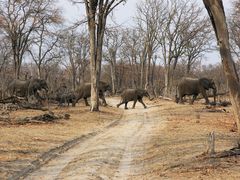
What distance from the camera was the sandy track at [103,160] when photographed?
38.5 ft

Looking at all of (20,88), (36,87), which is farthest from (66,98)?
(20,88)

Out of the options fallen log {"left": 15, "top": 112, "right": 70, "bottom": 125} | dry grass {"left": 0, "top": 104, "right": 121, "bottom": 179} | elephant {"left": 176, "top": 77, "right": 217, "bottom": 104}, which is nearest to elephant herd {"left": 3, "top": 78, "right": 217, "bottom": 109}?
elephant {"left": 176, "top": 77, "right": 217, "bottom": 104}

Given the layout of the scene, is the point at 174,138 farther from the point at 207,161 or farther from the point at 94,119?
the point at 94,119

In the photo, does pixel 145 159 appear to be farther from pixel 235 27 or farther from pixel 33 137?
pixel 235 27

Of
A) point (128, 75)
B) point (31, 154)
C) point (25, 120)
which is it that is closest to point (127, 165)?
point (31, 154)

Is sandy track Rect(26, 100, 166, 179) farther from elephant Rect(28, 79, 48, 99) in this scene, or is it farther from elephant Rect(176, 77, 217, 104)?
elephant Rect(176, 77, 217, 104)

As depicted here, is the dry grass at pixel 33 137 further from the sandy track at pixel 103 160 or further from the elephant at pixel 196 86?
the elephant at pixel 196 86

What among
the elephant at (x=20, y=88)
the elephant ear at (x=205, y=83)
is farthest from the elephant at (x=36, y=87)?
the elephant ear at (x=205, y=83)

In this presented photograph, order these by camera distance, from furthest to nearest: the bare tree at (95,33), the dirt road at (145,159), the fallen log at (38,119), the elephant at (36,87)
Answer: the elephant at (36,87)
the bare tree at (95,33)
the fallen log at (38,119)
the dirt road at (145,159)

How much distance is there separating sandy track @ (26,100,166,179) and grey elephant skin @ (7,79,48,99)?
20.6 meters

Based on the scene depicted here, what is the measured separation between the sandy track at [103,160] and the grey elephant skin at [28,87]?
20623mm

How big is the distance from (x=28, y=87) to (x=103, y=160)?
27629 millimetres

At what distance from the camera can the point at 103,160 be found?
533 inches

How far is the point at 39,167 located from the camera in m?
13.0
